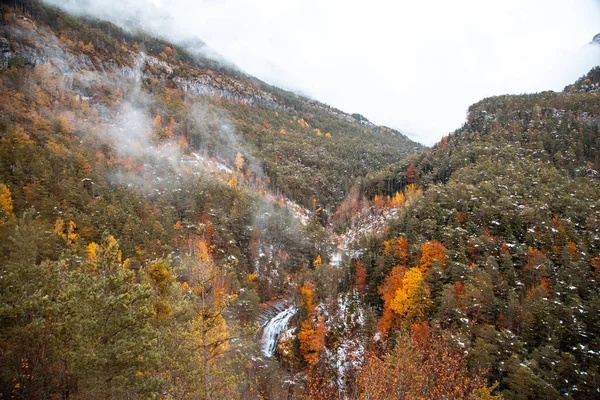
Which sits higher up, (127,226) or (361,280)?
(361,280)

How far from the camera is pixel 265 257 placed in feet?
290

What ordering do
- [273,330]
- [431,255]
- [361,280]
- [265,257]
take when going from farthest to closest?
1. [265,257]
2. [361,280]
3. [273,330]
4. [431,255]

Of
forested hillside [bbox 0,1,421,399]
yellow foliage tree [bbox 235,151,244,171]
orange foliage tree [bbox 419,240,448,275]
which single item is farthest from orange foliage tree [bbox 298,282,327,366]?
yellow foliage tree [bbox 235,151,244,171]

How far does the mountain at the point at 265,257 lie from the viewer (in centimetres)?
1127

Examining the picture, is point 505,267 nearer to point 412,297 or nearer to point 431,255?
point 431,255

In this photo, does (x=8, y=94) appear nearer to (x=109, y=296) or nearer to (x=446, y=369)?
(x=109, y=296)

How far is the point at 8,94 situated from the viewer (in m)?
94.8

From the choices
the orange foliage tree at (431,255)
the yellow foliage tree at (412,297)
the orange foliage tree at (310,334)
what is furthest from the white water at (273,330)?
the orange foliage tree at (431,255)

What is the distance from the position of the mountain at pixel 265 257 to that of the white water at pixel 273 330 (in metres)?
0.51

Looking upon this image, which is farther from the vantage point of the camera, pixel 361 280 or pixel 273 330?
pixel 361 280

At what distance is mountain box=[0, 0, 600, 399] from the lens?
37.0 feet

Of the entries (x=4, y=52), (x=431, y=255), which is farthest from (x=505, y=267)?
(x=4, y=52)

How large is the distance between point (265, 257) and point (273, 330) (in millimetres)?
30782

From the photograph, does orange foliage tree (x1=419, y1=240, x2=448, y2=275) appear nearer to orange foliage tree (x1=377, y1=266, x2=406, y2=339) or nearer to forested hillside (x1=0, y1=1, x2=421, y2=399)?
orange foliage tree (x1=377, y1=266, x2=406, y2=339)
